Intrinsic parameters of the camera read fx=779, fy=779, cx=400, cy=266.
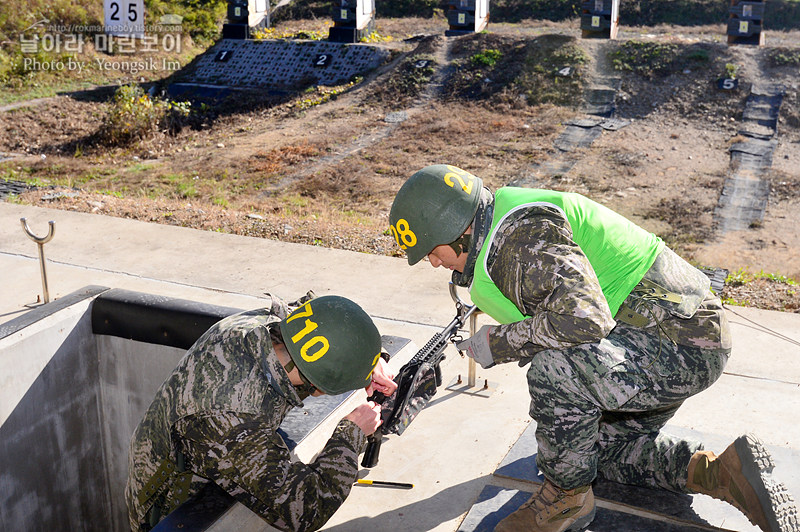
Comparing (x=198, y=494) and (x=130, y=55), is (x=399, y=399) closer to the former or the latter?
(x=198, y=494)

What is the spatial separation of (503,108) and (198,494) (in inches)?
553

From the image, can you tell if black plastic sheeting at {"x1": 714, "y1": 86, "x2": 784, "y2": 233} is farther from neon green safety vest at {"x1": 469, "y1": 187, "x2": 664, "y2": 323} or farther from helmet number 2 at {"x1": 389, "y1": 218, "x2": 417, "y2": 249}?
helmet number 2 at {"x1": 389, "y1": 218, "x2": 417, "y2": 249}

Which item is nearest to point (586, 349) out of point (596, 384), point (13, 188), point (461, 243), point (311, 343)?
point (596, 384)

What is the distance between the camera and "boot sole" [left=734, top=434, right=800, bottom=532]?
274cm

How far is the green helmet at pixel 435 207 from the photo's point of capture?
110 inches

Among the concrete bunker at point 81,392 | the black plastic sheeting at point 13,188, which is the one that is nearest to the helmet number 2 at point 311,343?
the concrete bunker at point 81,392

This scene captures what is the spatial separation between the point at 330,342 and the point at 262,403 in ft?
1.02

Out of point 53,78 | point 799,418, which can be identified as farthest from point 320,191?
point 53,78

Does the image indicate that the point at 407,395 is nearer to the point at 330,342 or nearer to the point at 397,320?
the point at 330,342

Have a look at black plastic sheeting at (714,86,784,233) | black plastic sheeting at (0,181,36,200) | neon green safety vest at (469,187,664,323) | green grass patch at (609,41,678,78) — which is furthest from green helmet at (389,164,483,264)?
green grass patch at (609,41,678,78)

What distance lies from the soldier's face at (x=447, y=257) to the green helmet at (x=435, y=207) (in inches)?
2.1

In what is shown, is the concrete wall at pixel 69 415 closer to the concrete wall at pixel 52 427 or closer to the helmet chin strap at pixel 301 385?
the concrete wall at pixel 52 427

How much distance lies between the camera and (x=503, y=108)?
15891mm

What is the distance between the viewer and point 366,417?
9.84 feet
